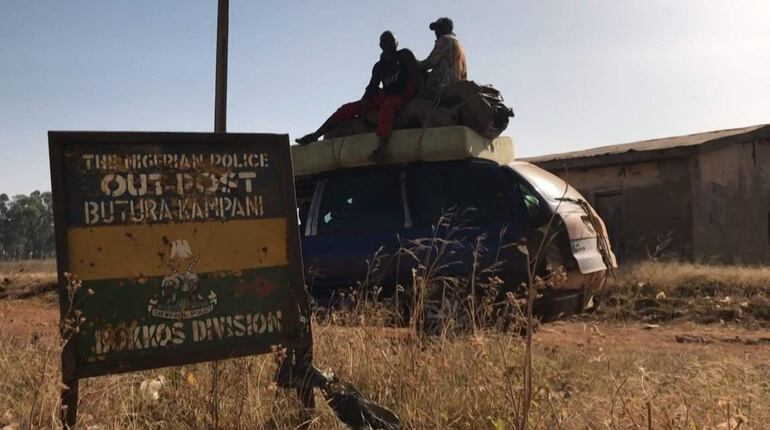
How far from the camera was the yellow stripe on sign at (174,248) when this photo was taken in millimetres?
3146

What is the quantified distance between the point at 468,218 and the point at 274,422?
2.92 metres

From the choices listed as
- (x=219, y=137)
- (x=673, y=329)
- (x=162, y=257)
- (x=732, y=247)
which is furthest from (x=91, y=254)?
(x=732, y=247)

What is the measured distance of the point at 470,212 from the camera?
580 centimetres

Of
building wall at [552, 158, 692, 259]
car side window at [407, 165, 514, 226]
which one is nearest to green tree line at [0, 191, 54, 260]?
Answer: building wall at [552, 158, 692, 259]

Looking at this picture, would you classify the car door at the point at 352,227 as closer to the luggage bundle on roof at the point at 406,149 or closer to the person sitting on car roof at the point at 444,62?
the luggage bundle on roof at the point at 406,149

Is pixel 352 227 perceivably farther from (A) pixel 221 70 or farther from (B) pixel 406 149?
(A) pixel 221 70

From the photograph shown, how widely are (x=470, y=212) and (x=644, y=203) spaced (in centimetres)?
985

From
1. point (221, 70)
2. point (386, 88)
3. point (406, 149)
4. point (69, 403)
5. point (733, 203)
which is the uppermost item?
point (221, 70)

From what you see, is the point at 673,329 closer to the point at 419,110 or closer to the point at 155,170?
the point at 419,110

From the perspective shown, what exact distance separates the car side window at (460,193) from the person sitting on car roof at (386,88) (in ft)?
2.77

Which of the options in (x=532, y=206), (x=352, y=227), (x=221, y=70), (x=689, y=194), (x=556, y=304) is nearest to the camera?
(x=556, y=304)

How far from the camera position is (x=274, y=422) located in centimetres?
326

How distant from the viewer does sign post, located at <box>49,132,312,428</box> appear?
122 inches

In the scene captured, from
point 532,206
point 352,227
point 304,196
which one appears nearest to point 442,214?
point 532,206
